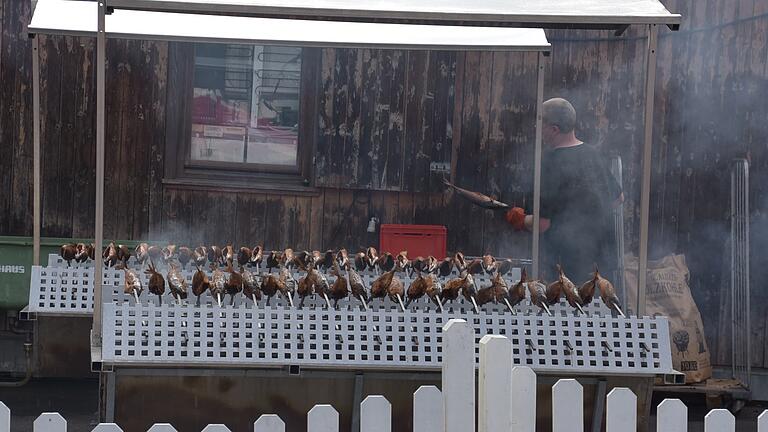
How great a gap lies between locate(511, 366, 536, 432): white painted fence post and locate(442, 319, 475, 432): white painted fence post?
160 millimetres

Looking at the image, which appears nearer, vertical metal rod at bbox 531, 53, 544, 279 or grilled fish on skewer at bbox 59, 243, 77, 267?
vertical metal rod at bbox 531, 53, 544, 279

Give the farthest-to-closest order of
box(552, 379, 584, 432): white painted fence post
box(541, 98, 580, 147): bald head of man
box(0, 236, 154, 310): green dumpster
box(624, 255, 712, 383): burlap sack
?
box(624, 255, 712, 383): burlap sack
box(0, 236, 154, 310): green dumpster
box(541, 98, 580, 147): bald head of man
box(552, 379, 584, 432): white painted fence post

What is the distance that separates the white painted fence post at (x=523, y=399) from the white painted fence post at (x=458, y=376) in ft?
0.52

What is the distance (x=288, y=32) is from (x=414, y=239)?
2639 millimetres

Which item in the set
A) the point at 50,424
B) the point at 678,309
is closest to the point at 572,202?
the point at 678,309

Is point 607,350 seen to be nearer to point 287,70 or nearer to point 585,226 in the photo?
point 585,226

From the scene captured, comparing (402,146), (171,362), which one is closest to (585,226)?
(402,146)

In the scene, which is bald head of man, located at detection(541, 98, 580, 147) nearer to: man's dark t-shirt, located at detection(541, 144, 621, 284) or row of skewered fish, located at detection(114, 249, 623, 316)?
man's dark t-shirt, located at detection(541, 144, 621, 284)

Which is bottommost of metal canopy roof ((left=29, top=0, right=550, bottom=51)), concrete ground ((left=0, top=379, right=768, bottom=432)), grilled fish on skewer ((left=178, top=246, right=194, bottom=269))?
concrete ground ((left=0, top=379, right=768, bottom=432))

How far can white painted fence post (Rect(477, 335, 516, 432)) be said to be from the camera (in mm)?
3822

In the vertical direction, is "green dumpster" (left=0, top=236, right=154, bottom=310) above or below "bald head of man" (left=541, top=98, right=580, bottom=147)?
below

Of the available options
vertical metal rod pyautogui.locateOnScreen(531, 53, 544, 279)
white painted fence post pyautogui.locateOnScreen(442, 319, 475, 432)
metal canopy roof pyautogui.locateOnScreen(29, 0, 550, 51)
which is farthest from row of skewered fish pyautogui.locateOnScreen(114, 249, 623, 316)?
white painted fence post pyautogui.locateOnScreen(442, 319, 475, 432)

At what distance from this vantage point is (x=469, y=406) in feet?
12.7

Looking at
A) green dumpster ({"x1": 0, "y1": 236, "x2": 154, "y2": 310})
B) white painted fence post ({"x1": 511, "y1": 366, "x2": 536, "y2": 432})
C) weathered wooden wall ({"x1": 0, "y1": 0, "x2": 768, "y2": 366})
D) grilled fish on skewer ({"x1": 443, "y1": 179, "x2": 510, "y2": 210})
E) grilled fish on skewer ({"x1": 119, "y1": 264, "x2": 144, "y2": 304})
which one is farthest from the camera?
weathered wooden wall ({"x1": 0, "y1": 0, "x2": 768, "y2": 366})
